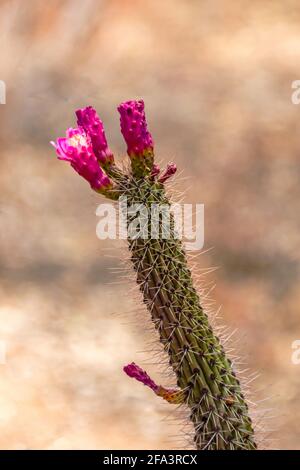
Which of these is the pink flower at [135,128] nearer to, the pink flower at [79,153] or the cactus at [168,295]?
the cactus at [168,295]

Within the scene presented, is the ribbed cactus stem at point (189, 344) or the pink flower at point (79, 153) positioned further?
the pink flower at point (79, 153)

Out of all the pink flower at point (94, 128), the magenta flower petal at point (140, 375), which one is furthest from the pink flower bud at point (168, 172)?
the magenta flower petal at point (140, 375)

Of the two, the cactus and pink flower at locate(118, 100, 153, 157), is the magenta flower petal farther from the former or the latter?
pink flower at locate(118, 100, 153, 157)

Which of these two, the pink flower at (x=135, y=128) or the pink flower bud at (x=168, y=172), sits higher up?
the pink flower at (x=135, y=128)
